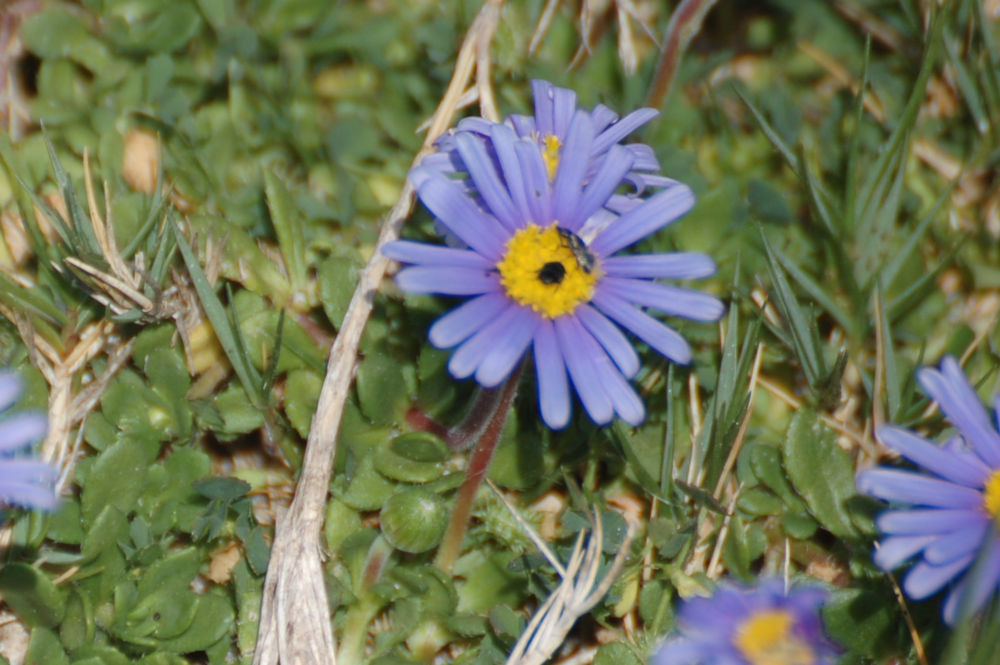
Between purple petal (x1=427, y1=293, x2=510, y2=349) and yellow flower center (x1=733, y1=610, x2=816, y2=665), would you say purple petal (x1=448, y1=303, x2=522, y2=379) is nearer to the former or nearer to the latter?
purple petal (x1=427, y1=293, x2=510, y2=349)

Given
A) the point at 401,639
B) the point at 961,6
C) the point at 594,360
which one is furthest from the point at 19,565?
the point at 961,6

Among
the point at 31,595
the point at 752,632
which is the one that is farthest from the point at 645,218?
the point at 31,595

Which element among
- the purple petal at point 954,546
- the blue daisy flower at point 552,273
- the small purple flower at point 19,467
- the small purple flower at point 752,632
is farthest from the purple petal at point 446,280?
the purple petal at point 954,546

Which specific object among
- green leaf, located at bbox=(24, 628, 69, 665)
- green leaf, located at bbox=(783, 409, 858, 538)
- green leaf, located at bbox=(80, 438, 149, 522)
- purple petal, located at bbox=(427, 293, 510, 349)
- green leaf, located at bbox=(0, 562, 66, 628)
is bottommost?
green leaf, located at bbox=(24, 628, 69, 665)

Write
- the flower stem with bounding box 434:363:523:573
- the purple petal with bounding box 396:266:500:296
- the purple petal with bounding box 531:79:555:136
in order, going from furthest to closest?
1. the purple petal with bounding box 531:79:555:136
2. the flower stem with bounding box 434:363:523:573
3. the purple petal with bounding box 396:266:500:296

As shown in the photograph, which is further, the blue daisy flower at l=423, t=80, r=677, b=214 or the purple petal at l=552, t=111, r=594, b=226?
the blue daisy flower at l=423, t=80, r=677, b=214

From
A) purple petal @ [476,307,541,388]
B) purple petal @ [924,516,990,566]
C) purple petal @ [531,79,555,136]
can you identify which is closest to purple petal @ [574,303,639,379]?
purple petal @ [476,307,541,388]
